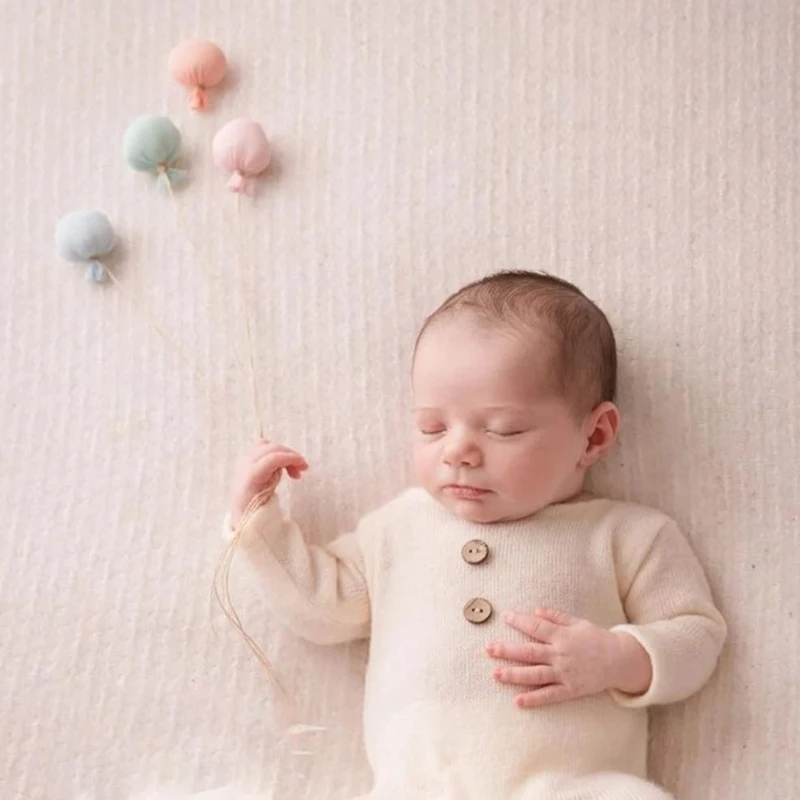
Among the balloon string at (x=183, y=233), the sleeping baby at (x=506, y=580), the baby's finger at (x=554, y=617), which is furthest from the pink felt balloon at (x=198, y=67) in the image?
the baby's finger at (x=554, y=617)

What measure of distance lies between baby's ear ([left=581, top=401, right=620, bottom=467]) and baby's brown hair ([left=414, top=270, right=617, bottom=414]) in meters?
0.01

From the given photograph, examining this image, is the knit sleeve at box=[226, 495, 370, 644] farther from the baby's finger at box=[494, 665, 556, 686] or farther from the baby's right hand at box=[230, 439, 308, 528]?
the baby's finger at box=[494, 665, 556, 686]

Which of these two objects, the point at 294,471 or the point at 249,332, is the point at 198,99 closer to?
the point at 249,332

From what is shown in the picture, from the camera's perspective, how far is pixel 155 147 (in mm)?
1666

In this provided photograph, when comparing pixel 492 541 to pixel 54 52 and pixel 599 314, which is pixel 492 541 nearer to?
pixel 599 314

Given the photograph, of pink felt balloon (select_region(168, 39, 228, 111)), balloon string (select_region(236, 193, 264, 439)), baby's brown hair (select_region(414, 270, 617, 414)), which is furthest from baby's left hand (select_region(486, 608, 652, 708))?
pink felt balloon (select_region(168, 39, 228, 111))

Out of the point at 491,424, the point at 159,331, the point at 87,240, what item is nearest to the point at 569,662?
the point at 491,424

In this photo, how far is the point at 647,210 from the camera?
5.28ft

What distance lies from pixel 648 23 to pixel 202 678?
3.23 feet

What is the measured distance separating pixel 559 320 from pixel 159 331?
524mm

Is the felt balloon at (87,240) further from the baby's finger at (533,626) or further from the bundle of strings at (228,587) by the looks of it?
the baby's finger at (533,626)

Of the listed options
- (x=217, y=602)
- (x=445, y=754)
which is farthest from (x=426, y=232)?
(x=445, y=754)

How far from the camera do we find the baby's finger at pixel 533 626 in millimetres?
1392

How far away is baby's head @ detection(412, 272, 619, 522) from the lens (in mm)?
1417
